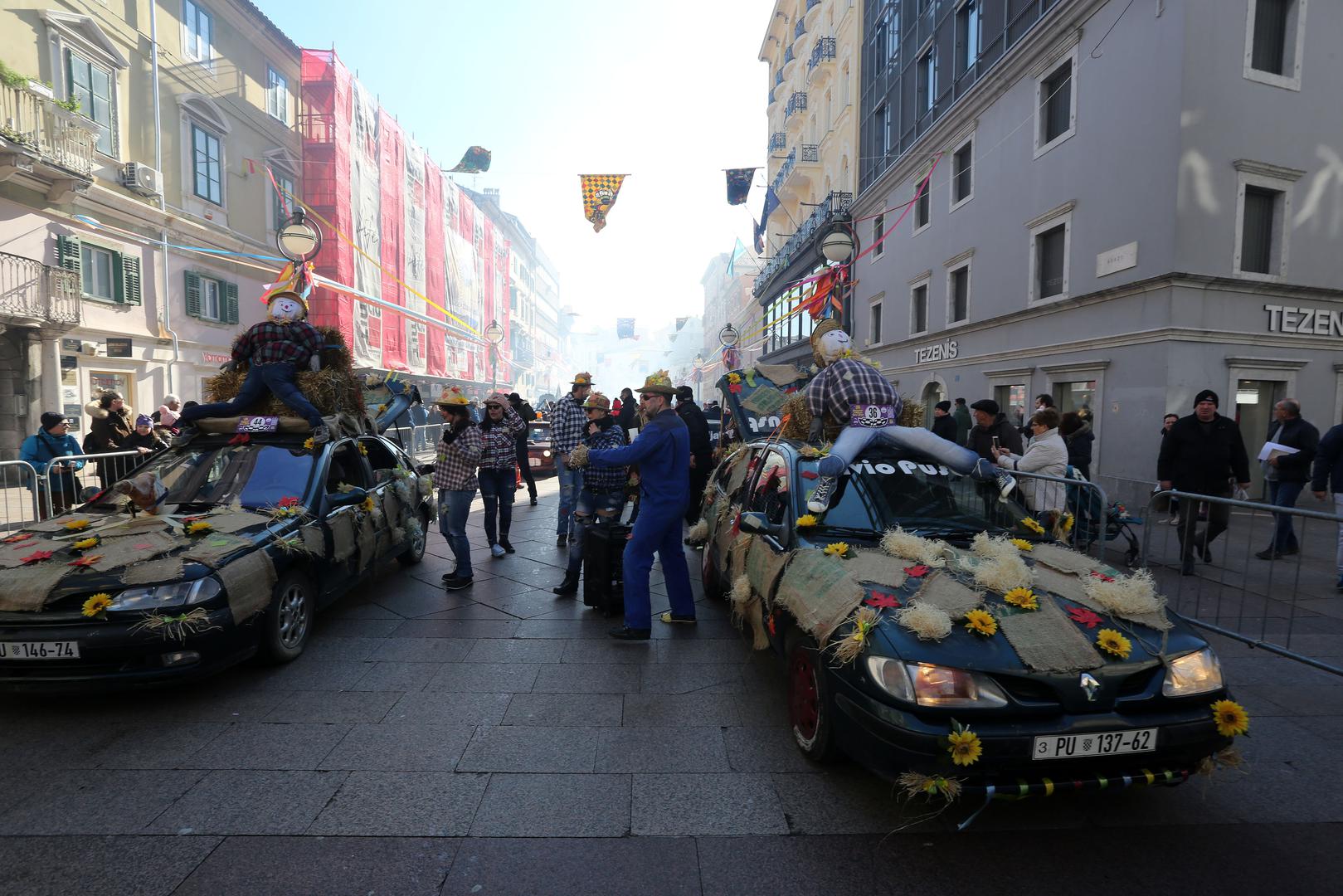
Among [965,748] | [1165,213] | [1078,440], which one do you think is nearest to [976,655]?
[965,748]

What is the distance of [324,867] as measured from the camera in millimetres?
2621

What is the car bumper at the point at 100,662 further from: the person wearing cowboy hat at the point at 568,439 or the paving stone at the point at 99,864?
the person wearing cowboy hat at the point at 568,439

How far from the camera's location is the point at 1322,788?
321 centimetres

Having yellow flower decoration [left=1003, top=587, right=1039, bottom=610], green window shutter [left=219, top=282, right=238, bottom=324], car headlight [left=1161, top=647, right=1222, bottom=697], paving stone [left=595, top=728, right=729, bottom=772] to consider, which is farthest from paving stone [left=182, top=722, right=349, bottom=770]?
green window shutter [left=219, top=282, right=238, bottom=324]

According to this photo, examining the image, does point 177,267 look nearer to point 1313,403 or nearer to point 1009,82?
point 1009,82

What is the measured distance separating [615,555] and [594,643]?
2.75 ft

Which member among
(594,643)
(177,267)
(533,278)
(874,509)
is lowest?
(594,643)

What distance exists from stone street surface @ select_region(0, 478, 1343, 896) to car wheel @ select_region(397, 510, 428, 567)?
2822 mm

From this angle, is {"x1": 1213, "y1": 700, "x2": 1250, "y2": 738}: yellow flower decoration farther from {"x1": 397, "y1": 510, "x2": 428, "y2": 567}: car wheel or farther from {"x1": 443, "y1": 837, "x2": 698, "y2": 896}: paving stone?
{"x1": 397, "y1": 510, "x2": 428, "y2": 567}: car wheel

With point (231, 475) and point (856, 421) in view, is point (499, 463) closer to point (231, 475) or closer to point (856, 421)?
point (231, 475)

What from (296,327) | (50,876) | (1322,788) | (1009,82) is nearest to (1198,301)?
(1009,82)

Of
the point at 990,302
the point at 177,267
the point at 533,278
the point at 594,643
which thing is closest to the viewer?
the point at 594,643

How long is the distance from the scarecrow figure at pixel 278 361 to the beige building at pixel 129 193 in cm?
1095

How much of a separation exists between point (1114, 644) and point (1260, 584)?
107 inches
